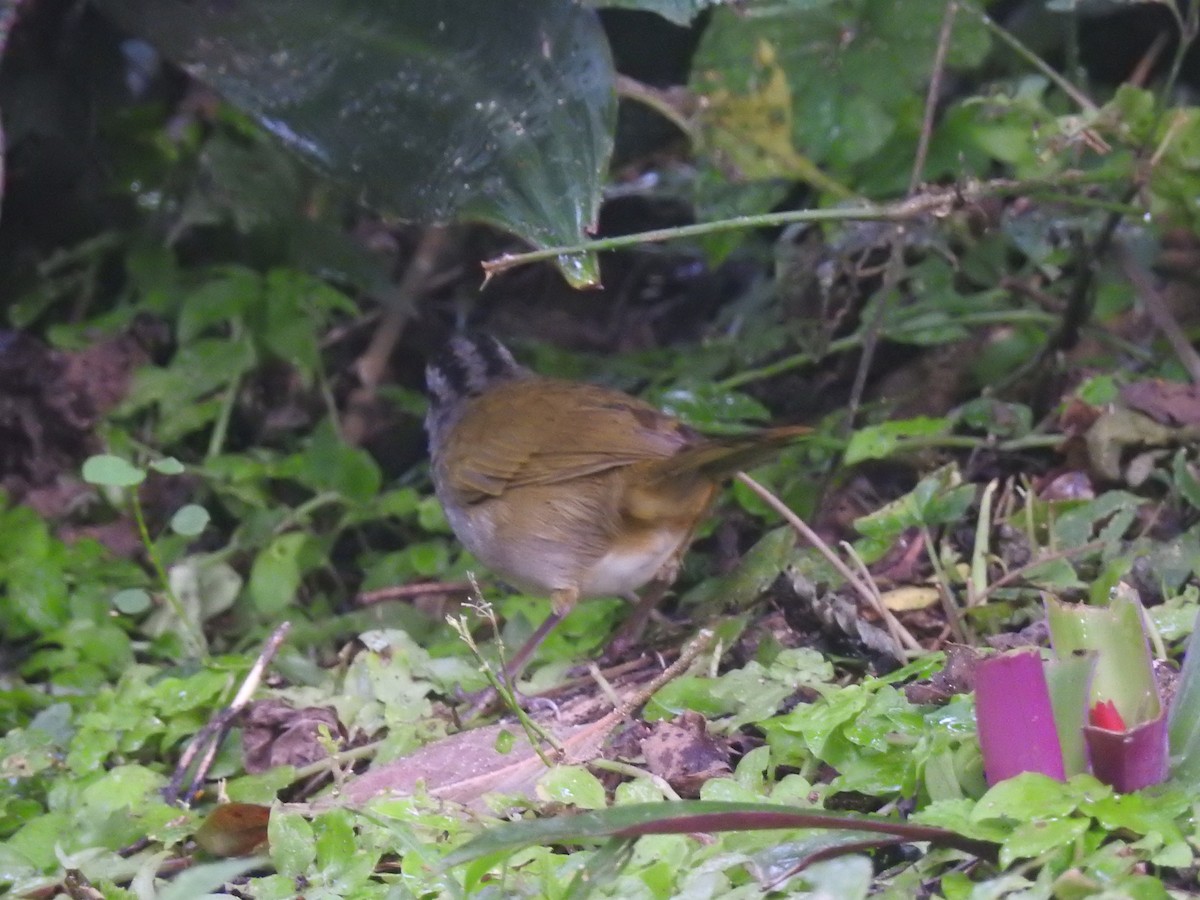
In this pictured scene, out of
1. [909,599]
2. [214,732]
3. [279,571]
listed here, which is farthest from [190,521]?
[909,599]

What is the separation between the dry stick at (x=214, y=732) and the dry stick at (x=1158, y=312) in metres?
2.25

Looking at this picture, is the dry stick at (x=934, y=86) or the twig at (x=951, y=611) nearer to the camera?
the twig at (x=951, y=611)

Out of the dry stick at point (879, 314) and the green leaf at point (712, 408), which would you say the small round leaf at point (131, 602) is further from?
the dry stick at point (879, 314)

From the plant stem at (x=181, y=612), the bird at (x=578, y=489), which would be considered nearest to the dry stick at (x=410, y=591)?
the bird at (x=578, y=489)

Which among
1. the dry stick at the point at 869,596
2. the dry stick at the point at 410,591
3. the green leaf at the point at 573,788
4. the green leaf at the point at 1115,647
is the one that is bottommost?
the dry stick at the point at 410,591

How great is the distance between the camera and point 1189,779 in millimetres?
2037

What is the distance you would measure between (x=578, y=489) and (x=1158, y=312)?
1544 mm

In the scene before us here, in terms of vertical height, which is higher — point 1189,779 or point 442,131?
point 442,131

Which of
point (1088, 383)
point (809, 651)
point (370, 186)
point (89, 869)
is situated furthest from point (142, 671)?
point (1088, 383)

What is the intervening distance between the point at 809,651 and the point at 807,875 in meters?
0.97

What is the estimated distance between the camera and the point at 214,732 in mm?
3014

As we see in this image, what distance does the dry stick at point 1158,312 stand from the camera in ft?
11.9

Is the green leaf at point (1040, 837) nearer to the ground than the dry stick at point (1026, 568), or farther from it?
farther from it

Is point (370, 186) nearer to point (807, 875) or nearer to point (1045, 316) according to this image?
point (1045, 316)
